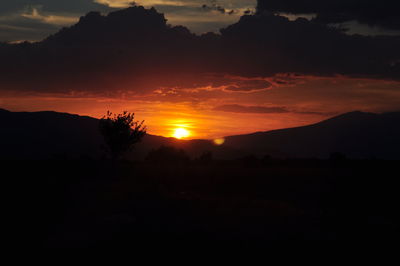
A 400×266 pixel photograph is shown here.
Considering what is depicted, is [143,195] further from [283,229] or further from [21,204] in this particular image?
[283,229]

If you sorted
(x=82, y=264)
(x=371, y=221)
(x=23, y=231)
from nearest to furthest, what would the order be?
(x=82, y=264), (x=23, y=231), (x=371, y=221)


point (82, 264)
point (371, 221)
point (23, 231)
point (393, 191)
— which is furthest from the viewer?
point (393, 191)

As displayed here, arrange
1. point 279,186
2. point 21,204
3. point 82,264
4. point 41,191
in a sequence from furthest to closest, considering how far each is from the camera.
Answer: point 279,186
point 41,191
point 21,204
point 82,264

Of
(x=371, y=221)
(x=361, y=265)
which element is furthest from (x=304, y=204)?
(x=361, y=265)

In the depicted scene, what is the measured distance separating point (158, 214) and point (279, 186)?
778 inches

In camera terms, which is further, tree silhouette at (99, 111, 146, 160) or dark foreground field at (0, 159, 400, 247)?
tree silhouette at (99, 111, 146, 160)

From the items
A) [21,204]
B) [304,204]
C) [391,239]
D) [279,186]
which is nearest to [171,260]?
[391,239]

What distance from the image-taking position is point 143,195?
29516 millimetres

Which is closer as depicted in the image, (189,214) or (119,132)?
(189,214)

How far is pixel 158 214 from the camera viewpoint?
24.6 meters

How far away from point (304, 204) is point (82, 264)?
18.7 meters

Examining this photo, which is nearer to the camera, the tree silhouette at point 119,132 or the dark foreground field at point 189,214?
the dark foreground field at point 189,214

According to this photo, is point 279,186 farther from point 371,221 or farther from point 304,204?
point 371,221

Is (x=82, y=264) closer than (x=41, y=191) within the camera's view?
Yes
